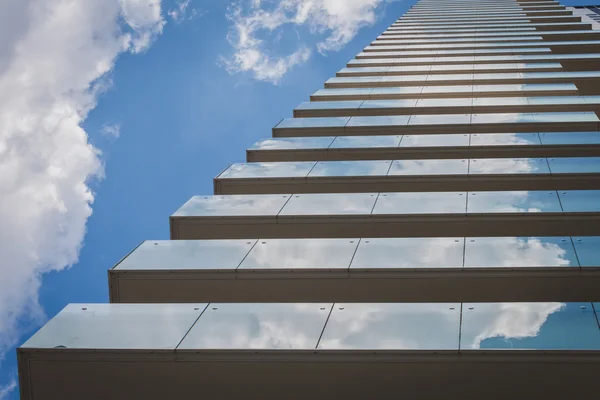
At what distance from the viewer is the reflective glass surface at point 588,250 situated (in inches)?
592

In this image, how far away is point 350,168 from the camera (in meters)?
22.1

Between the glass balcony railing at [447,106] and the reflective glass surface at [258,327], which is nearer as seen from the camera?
the reflective glass surface at [258,327]

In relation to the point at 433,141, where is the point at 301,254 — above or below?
below

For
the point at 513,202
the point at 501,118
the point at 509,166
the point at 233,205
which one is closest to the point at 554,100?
the point at 501,118

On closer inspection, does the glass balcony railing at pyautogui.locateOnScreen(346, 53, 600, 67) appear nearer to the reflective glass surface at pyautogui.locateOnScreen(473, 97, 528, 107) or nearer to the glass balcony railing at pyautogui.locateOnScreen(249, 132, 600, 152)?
the reflective glass surface at pyautogui.locateOnScreen(473, 97, 528, 107)

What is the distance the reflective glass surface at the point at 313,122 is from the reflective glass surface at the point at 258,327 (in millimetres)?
13323

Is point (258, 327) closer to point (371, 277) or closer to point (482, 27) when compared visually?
point (371, 277)

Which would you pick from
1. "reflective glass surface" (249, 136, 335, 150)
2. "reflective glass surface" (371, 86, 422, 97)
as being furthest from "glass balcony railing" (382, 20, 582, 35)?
"reflective glass surface" (249, 136, 335, 150)

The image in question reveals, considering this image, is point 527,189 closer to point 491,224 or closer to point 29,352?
point 491,224

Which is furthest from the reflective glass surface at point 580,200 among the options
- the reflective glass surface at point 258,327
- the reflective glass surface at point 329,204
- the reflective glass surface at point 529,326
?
the reflective glass surface at point 258,327

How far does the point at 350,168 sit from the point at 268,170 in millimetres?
2258

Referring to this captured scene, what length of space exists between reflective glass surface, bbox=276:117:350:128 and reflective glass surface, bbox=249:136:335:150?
132 cm

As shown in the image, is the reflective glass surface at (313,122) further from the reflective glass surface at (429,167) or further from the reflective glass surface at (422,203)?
the reflective glass surface at (422,203)

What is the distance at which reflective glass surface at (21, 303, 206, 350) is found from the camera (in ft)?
42.8
